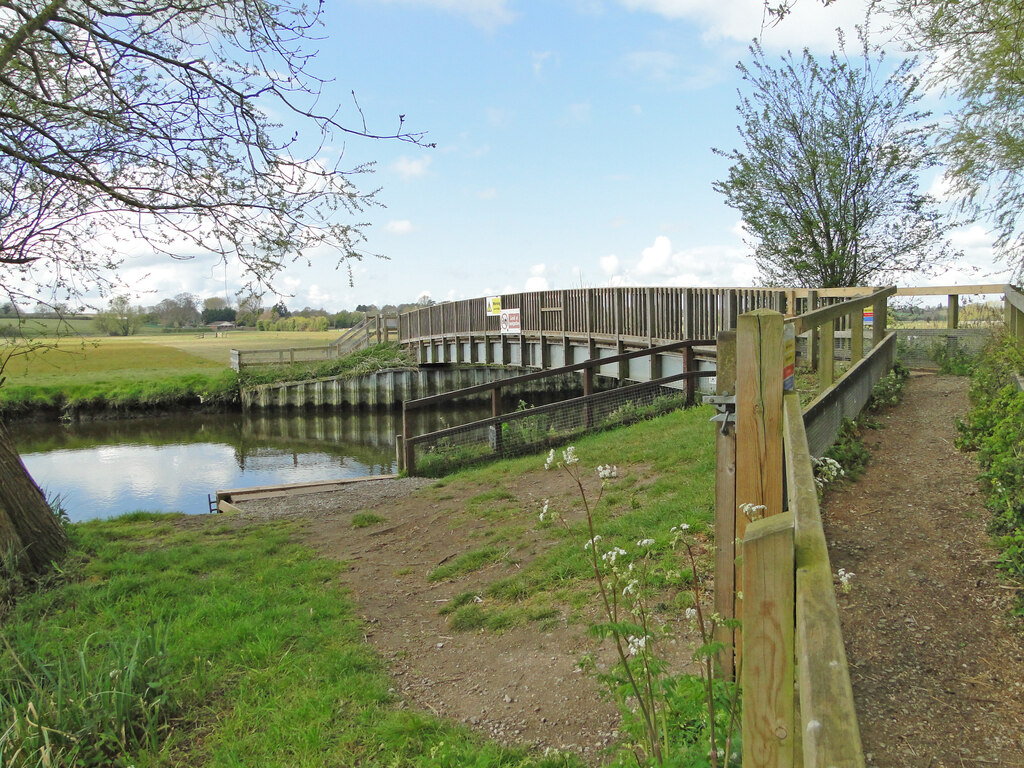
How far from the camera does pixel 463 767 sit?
334 cm

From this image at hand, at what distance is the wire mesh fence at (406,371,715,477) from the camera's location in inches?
481

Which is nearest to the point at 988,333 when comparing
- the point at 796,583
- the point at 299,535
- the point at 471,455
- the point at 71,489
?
the point at 471,455

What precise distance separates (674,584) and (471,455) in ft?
25.7

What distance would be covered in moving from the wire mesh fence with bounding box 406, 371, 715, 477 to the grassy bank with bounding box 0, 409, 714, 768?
348cm

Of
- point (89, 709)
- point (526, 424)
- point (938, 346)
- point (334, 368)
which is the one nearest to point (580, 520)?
point (89, 709)

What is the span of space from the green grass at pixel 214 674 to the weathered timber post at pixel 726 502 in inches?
39.9

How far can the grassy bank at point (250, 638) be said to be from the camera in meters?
3.75

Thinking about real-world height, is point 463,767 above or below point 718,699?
below

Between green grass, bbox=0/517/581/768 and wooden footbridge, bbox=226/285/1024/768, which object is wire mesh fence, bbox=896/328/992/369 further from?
green grass, bbox=0/517/581/768

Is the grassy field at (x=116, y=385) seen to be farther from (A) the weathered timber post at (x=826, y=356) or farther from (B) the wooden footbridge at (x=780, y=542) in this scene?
(B) the wooden footbridge at (x=780, y=542)

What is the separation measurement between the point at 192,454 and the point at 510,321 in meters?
11.2

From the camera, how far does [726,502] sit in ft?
11.2

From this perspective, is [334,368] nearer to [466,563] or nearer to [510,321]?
[510,321]

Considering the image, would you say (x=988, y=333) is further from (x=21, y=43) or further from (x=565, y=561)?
(x=21, y=43)
